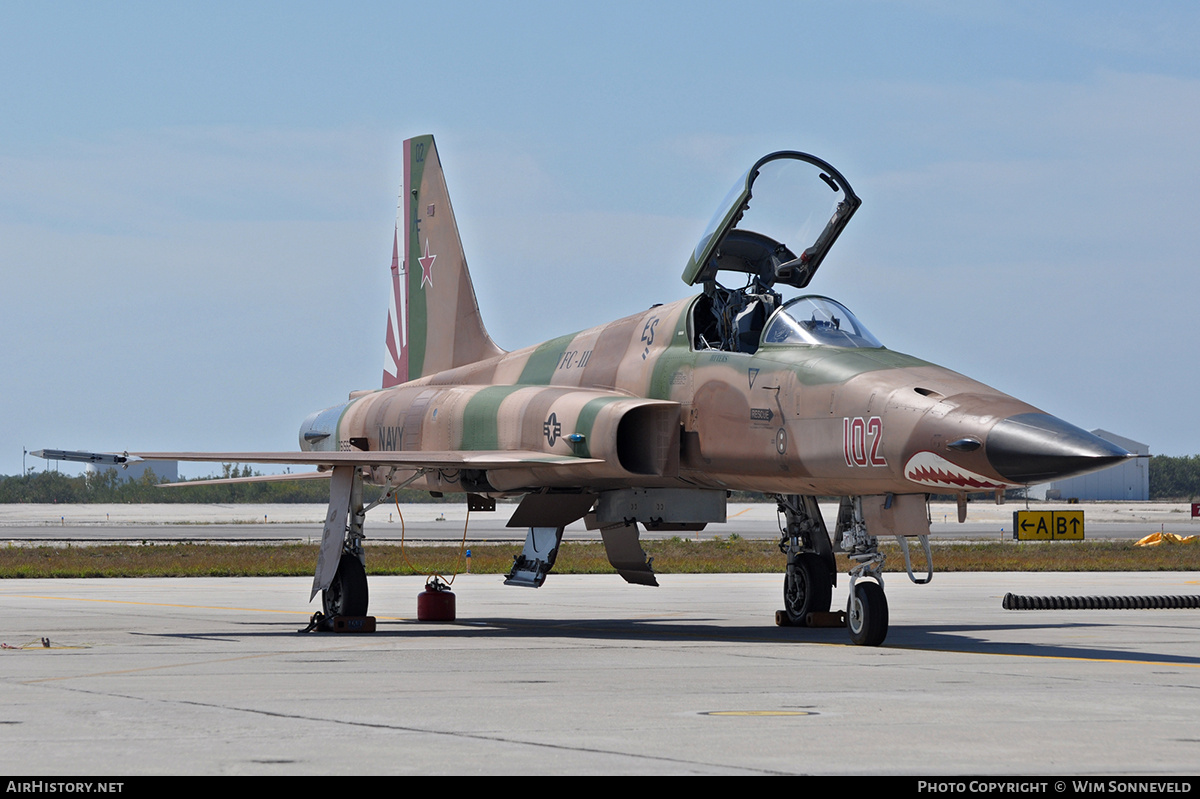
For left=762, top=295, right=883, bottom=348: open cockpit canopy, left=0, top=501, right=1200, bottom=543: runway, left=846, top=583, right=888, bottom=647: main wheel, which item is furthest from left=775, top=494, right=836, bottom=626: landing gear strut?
left=0, top=501, right=1200, bottom=543: runway

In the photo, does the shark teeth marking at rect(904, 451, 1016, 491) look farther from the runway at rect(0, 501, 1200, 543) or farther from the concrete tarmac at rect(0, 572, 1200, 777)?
the runway at rect(0, 501, 1200, 543)

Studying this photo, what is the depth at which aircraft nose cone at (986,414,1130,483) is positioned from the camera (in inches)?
397

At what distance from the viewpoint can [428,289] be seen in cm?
2089

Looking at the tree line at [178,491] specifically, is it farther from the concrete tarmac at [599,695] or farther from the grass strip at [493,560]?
the concrete tarmac at [599,695]

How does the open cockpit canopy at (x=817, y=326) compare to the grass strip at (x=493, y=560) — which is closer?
the open cockpit canopy at (x=817, y=326)

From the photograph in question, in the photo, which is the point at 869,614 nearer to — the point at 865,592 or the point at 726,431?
the point at 865,592

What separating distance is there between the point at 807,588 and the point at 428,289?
8111 mm

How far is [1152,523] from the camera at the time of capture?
67625 millimetres

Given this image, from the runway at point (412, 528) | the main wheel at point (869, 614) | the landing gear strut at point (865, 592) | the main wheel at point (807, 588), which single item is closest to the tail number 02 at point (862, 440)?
the landing gear strut at point (865, 592)

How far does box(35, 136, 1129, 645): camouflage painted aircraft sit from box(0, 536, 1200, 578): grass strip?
11.0 m

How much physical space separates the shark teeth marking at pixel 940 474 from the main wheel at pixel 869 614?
1306 mm

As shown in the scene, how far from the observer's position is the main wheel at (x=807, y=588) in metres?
15.6
